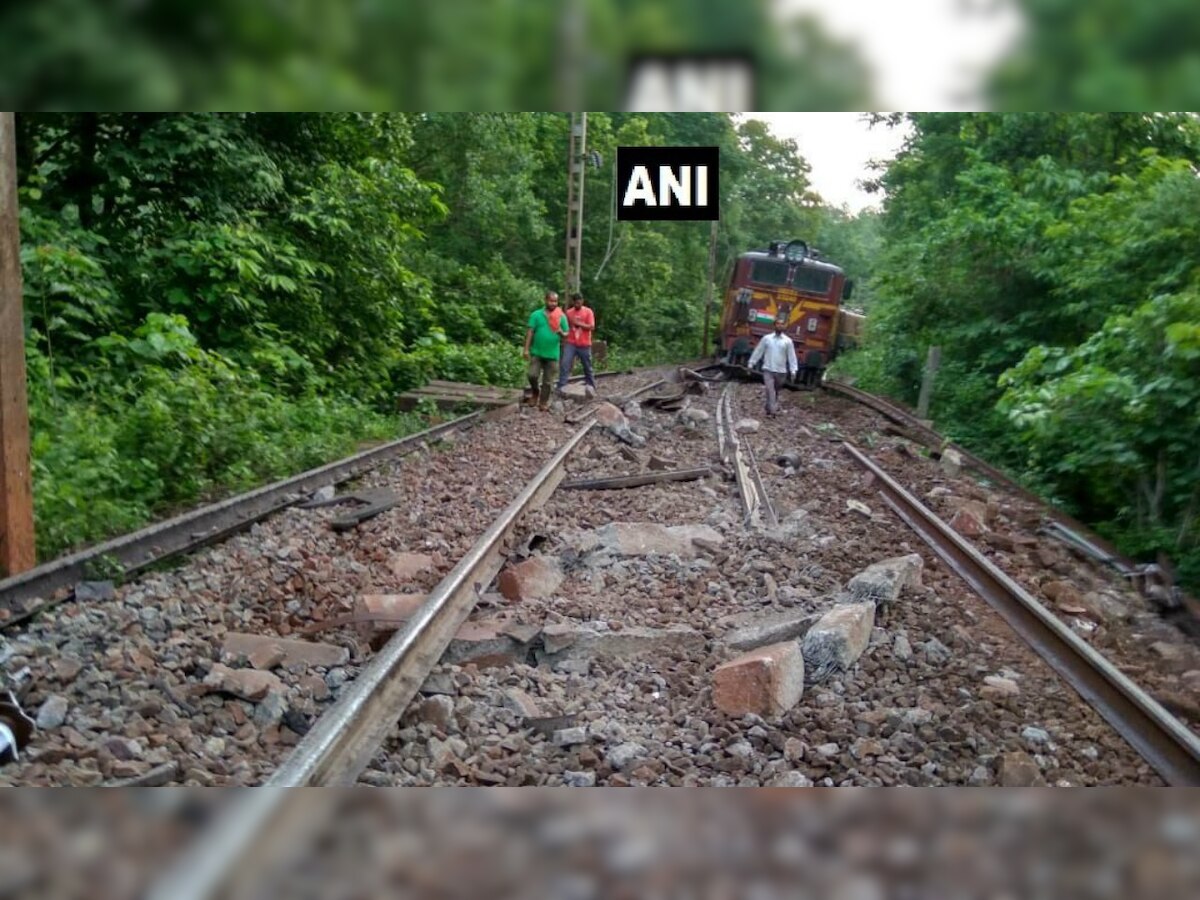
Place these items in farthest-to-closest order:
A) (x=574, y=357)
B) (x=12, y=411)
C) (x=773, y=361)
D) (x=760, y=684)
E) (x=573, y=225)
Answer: (x=773, y=361), (x=574, y=357), (x=573, y=225), (x=12, y=411), (x=760, y=684)

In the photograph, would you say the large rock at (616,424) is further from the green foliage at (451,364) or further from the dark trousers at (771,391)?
the dark trousers at (771,391)

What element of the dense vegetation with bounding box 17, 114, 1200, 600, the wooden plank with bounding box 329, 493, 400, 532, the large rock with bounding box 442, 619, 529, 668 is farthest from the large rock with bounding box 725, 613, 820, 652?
the wooden plank with bounding box 329, 493, 400, 532

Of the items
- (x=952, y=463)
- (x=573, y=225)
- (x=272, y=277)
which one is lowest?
(x=952, y=463)

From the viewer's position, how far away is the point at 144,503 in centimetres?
608

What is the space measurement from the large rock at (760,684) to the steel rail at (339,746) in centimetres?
100

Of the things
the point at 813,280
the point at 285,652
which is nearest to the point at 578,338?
the point at 285,652

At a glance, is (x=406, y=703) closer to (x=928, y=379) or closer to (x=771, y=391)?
(x=771, y=391)

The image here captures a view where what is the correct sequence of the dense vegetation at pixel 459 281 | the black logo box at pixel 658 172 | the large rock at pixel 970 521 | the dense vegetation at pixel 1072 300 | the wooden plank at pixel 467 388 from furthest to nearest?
the wooden plank at pixel 467 388 → the large rock at pixel 970 521 → the dense vegetation at pixel 459 281 → the dense vegetation at pixel 1072 300 → the black logo box at pixel 658 172

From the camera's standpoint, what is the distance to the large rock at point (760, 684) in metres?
3.04

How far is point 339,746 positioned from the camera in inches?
106

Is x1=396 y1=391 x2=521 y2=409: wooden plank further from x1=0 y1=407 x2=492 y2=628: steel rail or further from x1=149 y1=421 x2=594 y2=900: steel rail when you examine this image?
x1=149 y1=421 x2=594 y2=900: steel rail

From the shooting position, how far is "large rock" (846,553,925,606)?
4.11m

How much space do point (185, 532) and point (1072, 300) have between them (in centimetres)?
678

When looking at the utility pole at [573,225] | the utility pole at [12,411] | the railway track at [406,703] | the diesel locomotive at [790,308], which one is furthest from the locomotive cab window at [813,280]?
the utility pole at [12,411]
